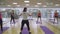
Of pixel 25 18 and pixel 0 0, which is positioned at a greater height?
pixel 0 0

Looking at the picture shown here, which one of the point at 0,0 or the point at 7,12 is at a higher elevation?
the point at 0,0

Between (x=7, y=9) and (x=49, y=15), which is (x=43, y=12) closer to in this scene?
(x=49, y=15)

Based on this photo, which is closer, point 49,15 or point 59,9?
point 49,15

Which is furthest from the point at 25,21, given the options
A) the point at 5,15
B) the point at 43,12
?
the point at 43,12

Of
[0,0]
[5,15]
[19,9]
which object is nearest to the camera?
[0,0]

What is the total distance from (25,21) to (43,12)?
88.4ft

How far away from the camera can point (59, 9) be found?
32.1 meters

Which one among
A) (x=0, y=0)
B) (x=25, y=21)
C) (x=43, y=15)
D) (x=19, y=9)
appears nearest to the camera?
(x=25, y=21)

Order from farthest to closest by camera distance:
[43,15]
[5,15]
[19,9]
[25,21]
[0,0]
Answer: [19,9] → [43,15] → [5,15] → [0,0] → [25,21]

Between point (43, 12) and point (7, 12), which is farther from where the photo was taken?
point (43, 12)

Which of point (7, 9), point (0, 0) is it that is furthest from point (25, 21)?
point (7, 9)

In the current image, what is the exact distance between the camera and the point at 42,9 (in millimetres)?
35188

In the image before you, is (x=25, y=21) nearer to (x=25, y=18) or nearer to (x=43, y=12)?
(x=25, y=18)

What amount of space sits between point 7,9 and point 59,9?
11.3 meters
